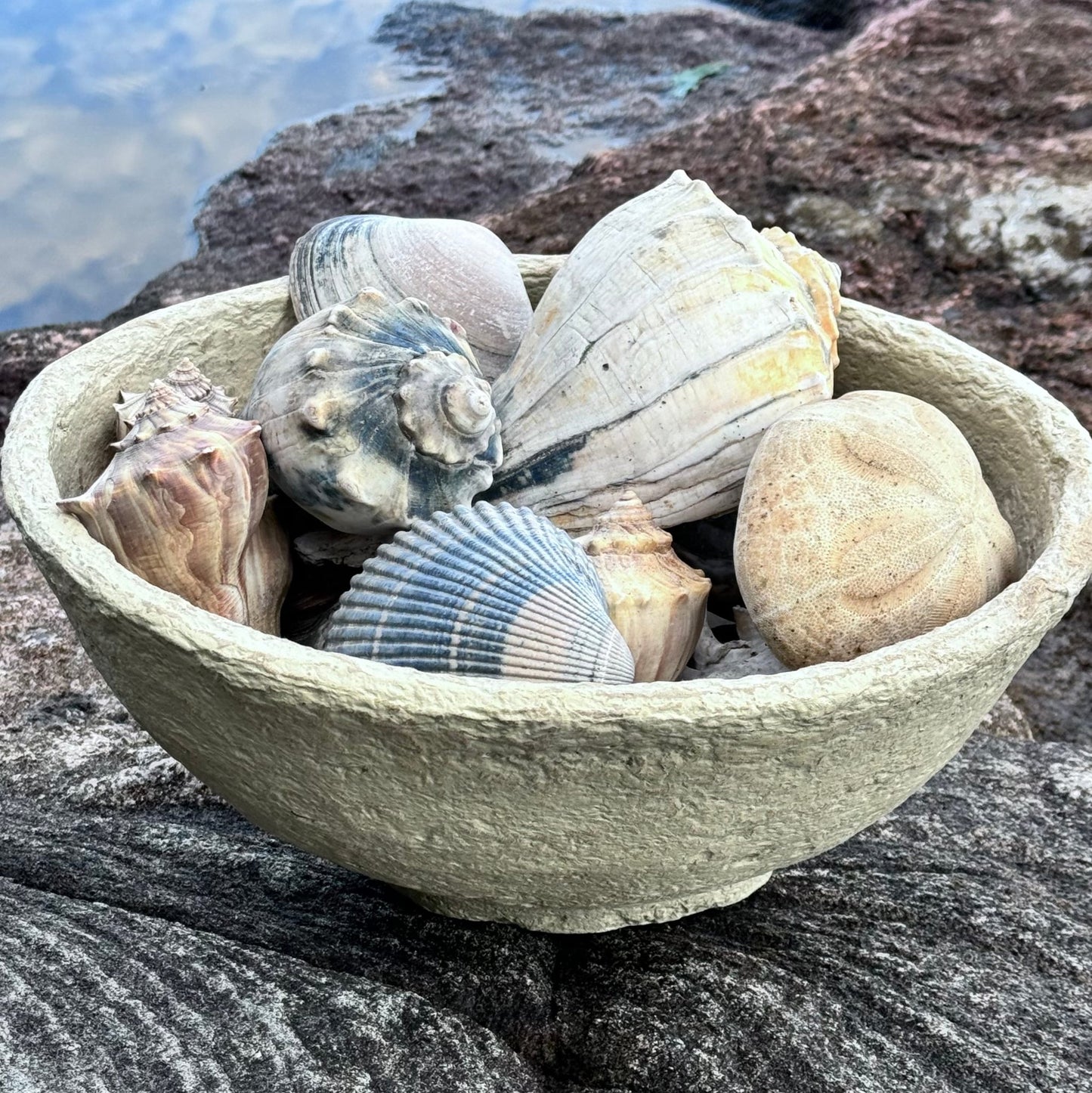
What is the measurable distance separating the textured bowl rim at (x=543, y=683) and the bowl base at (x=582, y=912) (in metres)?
0.22

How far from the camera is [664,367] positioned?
2.68 ft

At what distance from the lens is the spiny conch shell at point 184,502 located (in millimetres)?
685

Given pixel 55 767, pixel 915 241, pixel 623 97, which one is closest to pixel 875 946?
pixel 55 767

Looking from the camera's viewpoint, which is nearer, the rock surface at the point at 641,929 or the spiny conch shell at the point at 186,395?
the rock surface at the point at 641,929

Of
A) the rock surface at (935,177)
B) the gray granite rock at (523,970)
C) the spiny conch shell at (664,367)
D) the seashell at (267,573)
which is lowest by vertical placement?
the gray granite rock at (523,970)

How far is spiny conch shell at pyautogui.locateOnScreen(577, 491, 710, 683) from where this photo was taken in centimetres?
75

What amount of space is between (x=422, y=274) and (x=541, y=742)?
462mm

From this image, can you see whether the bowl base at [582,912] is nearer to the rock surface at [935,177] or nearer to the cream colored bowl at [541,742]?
the cream colored bowl at [541,742]

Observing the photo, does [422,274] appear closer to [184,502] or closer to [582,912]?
[184,502]

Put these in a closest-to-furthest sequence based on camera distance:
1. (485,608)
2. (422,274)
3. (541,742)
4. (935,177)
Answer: (541,742), (485,608), (422,274), (935,177)

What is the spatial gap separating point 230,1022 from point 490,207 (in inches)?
52.1

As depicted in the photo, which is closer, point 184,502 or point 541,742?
point 541,742

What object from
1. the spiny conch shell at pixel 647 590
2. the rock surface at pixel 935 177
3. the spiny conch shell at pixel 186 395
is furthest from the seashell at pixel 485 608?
the rock surface at pixel 935 177

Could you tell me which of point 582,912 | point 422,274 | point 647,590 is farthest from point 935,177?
point 582,912
